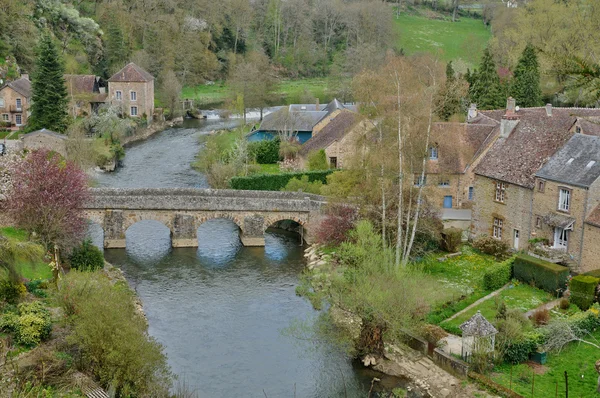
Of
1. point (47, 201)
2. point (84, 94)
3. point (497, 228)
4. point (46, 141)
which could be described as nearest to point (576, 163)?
point (497, 228)

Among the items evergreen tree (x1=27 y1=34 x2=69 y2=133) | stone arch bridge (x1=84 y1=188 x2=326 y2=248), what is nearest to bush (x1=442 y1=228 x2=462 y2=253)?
Result: stone arch bridge (x1=84 y1=188 x2=326 y2=248)

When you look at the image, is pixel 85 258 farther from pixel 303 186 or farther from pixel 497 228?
pixel 497 228

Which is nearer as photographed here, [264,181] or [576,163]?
[576,163]

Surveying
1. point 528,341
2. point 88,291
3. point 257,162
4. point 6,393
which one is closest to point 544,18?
point 257,162

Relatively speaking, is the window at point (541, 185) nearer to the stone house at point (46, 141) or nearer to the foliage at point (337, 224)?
the foliage at point (337, 224)

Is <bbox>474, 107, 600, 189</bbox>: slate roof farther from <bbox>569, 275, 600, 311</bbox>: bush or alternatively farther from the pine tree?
the pine tree

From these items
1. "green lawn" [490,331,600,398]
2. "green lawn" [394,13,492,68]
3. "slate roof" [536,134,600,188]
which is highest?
"green lawn" [394,13,492,68]
